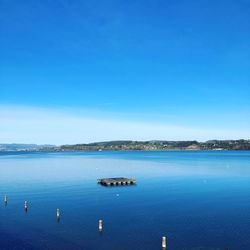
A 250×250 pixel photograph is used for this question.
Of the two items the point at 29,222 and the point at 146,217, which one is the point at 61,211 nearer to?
the point at 29,222

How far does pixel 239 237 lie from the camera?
161ft

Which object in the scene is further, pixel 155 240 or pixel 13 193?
pixel 13 193

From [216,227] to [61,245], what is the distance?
2603cm

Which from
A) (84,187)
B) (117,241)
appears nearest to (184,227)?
(117,241)

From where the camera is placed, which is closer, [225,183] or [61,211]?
[61,211]

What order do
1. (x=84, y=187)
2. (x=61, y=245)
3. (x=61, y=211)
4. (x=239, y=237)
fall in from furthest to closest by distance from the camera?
(x=84, y=187) → (x=61, y=211) → (x=239, y=237) → (x=61, y=245)

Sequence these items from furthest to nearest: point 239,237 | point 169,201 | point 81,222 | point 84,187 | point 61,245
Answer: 1. point 84,187
2. point 169,201
3. point 81,222
4. point 239,237
5. point 61,245

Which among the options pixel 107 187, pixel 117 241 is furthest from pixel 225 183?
pixel 117 241

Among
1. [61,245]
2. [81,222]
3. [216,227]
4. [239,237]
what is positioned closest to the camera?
[61,245]

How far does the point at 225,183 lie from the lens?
112 m

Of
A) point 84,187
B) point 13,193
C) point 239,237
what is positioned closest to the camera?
point 239,237

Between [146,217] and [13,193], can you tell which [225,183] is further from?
[13,193]

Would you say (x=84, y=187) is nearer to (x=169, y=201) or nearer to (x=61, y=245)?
(x=169, y=201)

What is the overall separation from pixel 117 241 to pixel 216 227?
1797cm
